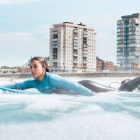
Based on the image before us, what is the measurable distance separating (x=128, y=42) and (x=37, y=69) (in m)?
74.7

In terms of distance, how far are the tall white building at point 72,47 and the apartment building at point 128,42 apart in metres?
6.20

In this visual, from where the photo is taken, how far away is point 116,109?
4.84 m

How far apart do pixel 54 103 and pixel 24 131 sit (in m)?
1.42

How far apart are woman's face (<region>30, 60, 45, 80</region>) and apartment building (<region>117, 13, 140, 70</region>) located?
241ft

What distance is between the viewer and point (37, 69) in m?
6.64

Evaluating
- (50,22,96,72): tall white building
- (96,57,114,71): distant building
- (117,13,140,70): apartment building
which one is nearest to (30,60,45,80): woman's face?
(50,22,96,72): tall white building

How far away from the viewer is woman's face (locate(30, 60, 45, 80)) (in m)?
6.64

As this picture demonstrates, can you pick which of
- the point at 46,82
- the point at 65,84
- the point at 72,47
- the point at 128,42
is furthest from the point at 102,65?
the point at 65,84

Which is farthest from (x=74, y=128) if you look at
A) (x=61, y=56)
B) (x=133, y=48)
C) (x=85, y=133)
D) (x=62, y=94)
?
(x=133, y=48)

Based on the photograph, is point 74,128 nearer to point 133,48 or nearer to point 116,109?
point 116,109

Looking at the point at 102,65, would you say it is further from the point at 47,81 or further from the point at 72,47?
the point at 47,81

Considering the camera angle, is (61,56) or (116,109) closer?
(116,109)

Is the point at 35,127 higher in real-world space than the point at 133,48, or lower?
lower

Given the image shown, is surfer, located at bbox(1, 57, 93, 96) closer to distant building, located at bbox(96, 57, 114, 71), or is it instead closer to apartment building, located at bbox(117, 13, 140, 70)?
apartment building, located at bbox(117, 13, 140, 70)
